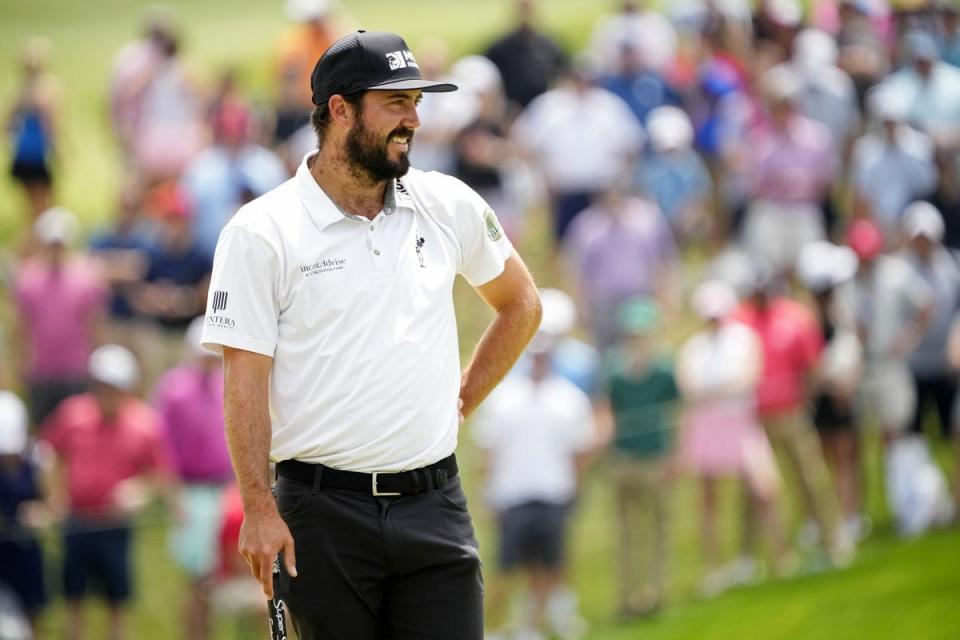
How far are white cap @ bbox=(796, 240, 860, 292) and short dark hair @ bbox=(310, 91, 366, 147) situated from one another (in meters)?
8.10

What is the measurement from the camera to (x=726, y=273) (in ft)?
45.9

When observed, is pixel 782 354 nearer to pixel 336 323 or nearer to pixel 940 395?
pixel 940 395

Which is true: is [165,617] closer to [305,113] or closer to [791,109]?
[305,113]

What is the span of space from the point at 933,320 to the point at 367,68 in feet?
27.5

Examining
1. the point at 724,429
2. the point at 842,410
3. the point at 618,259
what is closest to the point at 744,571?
the point at 724,429

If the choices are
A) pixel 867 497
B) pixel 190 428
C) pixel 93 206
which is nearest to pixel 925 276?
pixel 867 497

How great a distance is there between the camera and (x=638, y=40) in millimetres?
16344

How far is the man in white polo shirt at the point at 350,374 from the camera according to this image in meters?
4.40

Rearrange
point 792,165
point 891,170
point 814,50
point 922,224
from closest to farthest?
1. point 922,224
2. point 891,170
3. point 792,165
4. point 814,50

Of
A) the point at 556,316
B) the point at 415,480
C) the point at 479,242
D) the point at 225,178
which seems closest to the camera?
the point at 415,480

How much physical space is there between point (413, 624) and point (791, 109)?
1083 cm

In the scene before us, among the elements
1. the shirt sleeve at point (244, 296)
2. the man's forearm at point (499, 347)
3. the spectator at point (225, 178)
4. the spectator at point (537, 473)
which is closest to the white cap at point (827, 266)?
the spectator at point (537, 473)

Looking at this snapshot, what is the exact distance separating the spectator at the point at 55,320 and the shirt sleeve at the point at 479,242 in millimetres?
7794

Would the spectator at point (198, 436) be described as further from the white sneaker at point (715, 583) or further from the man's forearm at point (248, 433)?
the man's forearm at point (248, 433)
